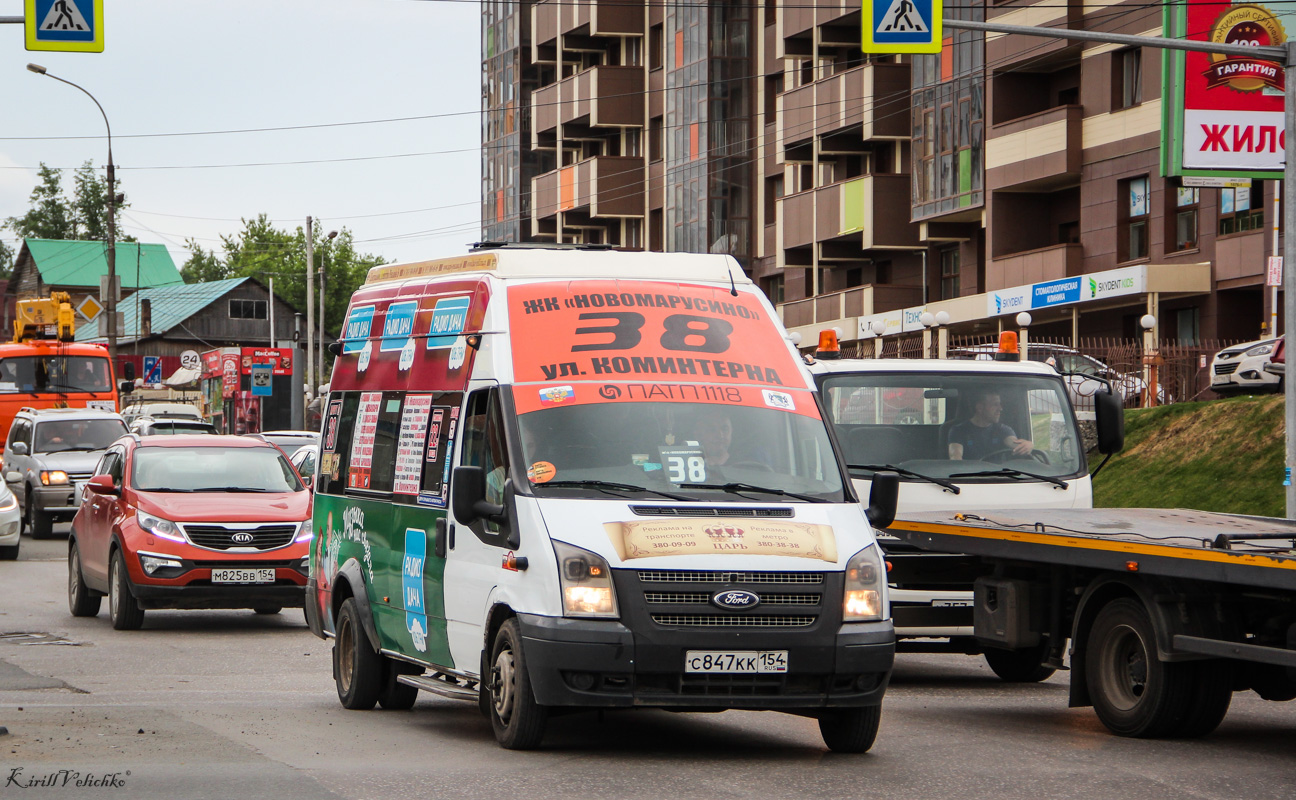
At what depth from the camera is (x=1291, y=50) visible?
18594 millimetres

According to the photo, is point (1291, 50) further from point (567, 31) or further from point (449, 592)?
point (567, 31)

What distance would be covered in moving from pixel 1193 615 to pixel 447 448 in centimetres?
394

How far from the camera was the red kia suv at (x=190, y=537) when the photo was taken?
16.1 m

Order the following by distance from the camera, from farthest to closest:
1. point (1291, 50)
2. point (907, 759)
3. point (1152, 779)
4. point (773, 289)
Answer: point (773, 289)
point (1291, 50)
point (907, 759)
point (1152, 779)

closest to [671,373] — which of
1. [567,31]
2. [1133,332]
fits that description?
[1133,332]

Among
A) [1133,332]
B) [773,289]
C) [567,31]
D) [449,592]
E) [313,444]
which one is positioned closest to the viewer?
[449,592]

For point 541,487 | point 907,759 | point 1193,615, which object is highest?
point 541,487

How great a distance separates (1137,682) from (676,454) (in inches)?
113

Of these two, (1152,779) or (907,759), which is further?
(907,759)

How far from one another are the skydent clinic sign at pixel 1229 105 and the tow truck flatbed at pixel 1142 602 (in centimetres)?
1494

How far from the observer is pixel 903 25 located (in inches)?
698

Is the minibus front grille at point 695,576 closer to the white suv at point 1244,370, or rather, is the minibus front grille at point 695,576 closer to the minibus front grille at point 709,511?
the minibus front grille at point 709,511

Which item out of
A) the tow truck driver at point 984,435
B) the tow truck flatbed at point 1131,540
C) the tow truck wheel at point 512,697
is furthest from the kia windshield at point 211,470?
the tow truck wheel at point 512,697

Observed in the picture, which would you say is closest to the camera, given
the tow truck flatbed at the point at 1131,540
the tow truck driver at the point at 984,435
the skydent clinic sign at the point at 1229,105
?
the tow truck flatbed at the point at 1131,540
